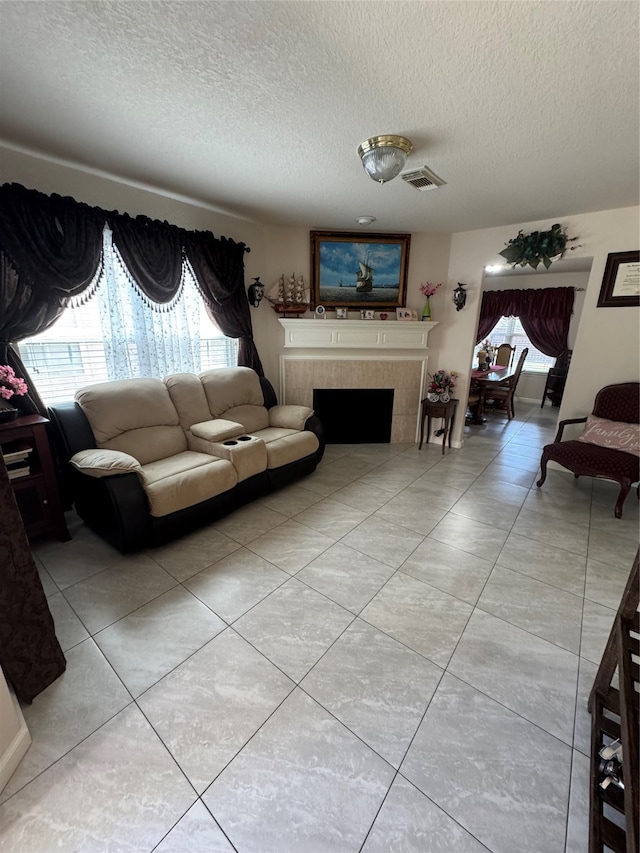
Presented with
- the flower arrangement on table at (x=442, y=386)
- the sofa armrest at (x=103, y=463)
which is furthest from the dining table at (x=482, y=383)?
the sofa armrest at (x=103, y=463)

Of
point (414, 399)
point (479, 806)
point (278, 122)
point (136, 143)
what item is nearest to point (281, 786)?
point (479, 806)

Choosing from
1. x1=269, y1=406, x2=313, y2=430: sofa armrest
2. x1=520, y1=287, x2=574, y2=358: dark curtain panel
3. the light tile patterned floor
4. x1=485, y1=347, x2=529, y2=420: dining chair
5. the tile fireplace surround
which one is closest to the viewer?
the light tile patterned floor

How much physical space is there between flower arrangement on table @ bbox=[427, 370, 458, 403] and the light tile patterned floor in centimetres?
181

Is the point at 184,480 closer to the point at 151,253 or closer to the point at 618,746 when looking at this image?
the point at 151,253

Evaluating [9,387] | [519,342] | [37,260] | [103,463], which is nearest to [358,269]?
[37,260]

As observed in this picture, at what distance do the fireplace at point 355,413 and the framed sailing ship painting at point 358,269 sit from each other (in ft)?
3.33

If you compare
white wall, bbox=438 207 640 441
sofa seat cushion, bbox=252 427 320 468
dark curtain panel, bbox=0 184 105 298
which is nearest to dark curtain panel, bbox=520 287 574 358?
white wall, bbox=438 207 640 441

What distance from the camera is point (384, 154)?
6.14ft

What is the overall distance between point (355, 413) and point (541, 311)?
423cm

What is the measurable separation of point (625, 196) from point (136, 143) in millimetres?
3467

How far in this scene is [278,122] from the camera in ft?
5.69

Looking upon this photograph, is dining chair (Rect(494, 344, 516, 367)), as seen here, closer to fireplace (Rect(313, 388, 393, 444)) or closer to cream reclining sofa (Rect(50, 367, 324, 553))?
fireplace (Rect(313, 388, 393, 444))

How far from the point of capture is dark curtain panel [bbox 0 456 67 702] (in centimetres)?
120

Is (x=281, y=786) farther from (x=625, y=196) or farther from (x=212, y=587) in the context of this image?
(x=625, y=196)
